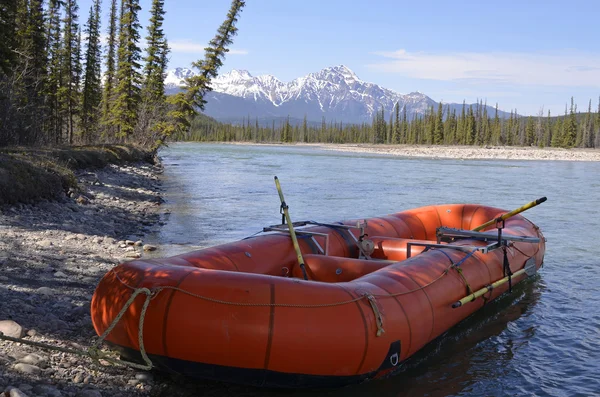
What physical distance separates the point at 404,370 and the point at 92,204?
9020 mm

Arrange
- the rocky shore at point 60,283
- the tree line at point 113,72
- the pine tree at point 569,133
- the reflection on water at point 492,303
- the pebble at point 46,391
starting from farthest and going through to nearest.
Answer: the pine tree at point 569,133 → the tree line at point 113,72 → the reflection on water at point 492,303 → the rocky shore at point 60,283 → the pebble at point 46,391

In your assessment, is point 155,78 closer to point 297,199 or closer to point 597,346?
point 297,199

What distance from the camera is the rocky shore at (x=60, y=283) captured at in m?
4.23

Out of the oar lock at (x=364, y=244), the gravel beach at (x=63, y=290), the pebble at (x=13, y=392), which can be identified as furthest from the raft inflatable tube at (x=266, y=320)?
the oar lock at (x=364, y=244)

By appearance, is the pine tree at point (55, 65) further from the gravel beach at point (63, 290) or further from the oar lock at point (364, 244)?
the oar lock at point (364, 244)

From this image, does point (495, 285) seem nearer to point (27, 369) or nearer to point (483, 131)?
point (27, 369)

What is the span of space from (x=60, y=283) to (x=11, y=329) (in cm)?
198

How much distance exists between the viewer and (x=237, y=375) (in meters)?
4.62

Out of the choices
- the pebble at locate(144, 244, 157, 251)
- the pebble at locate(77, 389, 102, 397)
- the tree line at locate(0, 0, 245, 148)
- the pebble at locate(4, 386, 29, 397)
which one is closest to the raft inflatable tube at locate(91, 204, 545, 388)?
the pebble at locate(77, 389, 102, 397)

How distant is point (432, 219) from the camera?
10555mm


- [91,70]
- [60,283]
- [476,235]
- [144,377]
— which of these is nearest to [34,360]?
[144,377]

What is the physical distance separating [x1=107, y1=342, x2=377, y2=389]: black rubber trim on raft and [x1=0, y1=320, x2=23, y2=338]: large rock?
81cm

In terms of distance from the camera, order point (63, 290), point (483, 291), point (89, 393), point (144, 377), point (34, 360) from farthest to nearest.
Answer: point (483, 291), point (63, 290), point (144, 377), point (34, 360), point (89, 393)

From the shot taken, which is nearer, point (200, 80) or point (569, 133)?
point (200, 80)
